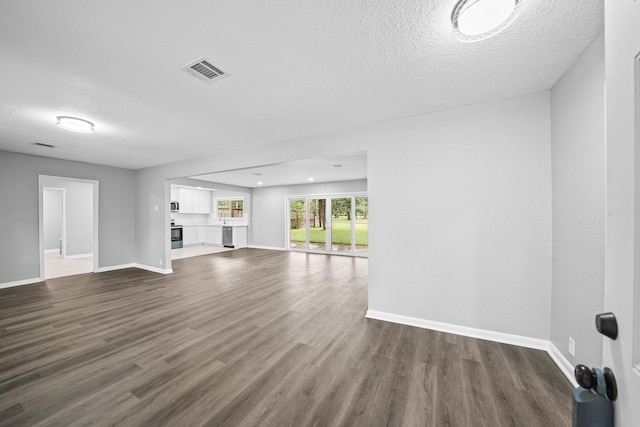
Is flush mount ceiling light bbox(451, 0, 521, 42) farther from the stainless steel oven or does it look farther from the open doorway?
the stainless steel oven

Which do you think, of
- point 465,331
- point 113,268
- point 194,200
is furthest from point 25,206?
point 465,331

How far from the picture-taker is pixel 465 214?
2.55 metres

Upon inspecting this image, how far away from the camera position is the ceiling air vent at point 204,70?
1.85m

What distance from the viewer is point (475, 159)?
8.27 feet

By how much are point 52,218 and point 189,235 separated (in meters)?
4.09

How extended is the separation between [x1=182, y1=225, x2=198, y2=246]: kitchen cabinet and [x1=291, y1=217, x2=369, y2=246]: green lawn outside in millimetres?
4293

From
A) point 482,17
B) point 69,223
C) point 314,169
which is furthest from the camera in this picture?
point 69,223

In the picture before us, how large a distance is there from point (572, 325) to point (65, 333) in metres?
4.81

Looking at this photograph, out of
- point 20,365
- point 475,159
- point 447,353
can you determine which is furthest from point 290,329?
point 475,159

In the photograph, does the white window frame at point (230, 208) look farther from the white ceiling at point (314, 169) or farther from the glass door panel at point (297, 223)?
the white ceiling at point (314, 169)

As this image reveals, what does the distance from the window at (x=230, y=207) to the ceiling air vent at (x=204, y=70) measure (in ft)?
26.3

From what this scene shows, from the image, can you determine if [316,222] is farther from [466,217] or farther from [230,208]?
[466,217]

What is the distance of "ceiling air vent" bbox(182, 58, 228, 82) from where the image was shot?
185 centimetres

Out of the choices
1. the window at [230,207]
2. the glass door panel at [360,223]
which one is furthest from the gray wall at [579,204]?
the window at [230,207]
